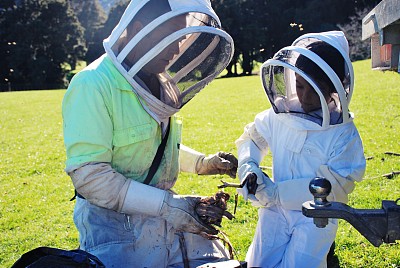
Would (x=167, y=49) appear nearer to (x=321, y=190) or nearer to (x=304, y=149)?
(x=304, y=149)

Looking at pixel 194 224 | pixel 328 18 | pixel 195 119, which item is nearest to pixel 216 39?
pixel 194 224

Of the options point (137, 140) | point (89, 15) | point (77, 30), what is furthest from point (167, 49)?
point (89, 15)

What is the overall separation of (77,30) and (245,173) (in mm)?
48570

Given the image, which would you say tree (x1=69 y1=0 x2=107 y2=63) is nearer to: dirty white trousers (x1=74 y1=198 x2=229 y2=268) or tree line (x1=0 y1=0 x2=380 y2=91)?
tree line (x1=0 y1=0 x2=380 y2=91)

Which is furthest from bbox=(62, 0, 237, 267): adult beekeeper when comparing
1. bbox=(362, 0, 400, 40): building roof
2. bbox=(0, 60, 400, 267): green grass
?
bbox=(0, 60, 400, 267): green grass

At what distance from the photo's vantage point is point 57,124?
13.7m

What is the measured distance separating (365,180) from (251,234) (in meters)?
2.12

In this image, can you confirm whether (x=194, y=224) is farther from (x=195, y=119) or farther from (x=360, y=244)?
(x=195, y=119)

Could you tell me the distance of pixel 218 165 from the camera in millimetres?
3459

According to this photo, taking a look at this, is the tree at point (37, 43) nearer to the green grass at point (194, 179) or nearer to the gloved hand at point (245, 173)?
the green grass at point (194, 179)

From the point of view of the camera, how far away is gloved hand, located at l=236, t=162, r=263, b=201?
3.07 meters

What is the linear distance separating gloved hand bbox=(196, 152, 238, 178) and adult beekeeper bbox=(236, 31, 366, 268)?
10 cm

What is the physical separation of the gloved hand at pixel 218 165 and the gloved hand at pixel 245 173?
0.13 m

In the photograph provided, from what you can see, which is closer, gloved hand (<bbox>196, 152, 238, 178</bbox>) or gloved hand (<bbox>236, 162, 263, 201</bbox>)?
gloved hand (<bbox>236, 162, 263, 201</bbox>)
